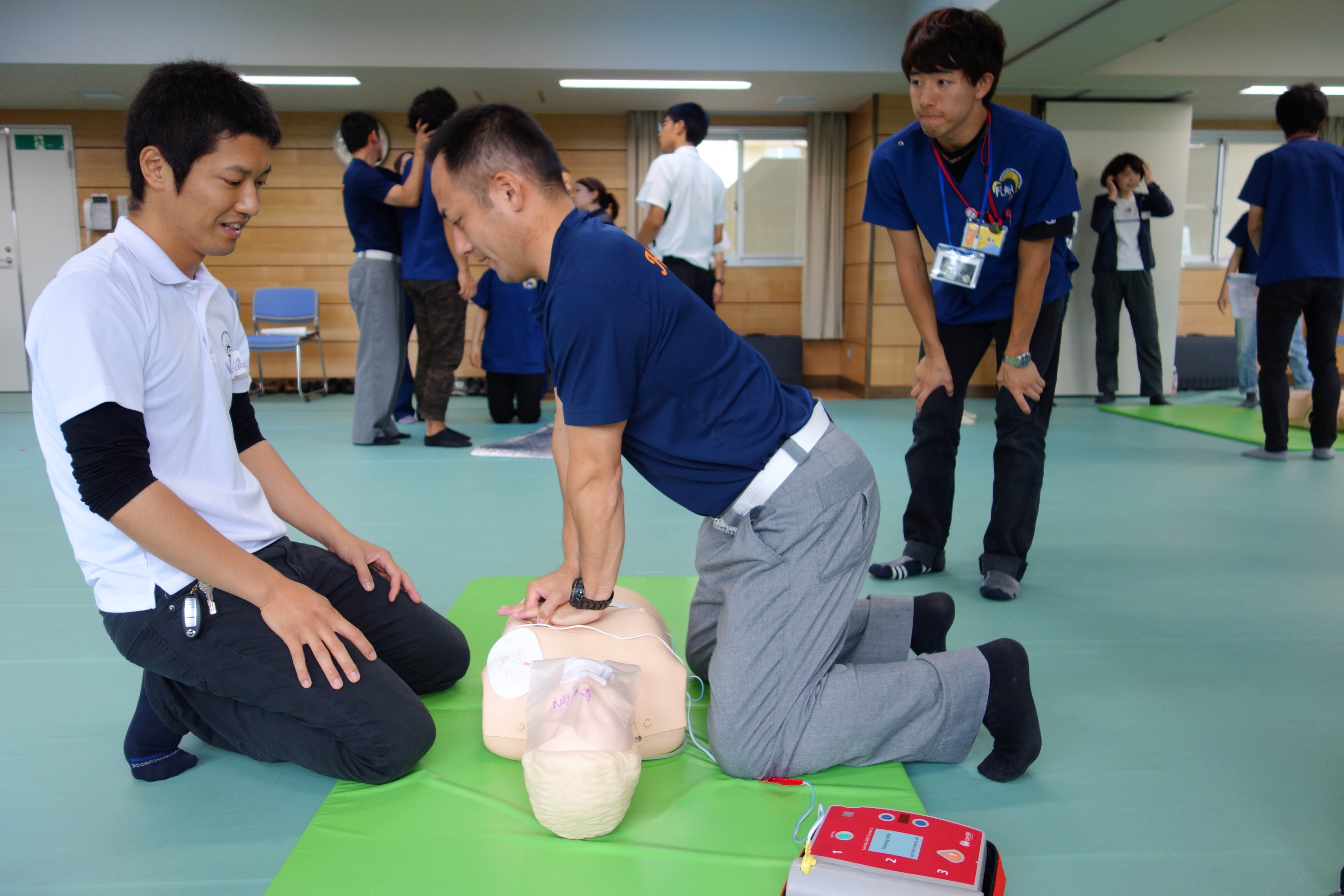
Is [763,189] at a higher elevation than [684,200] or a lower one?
higher

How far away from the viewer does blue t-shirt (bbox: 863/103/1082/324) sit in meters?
2.11

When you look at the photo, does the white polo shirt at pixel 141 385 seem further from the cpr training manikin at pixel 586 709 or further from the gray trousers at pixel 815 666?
the gray trousers at pixel 815 666

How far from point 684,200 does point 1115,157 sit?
3834mm

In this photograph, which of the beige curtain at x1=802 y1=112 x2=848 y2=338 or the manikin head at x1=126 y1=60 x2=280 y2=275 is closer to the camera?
the manikin head at x1=126 y1=60 x2=280 y2=275

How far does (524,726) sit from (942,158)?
5.48ft

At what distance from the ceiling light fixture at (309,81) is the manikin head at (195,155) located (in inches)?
213

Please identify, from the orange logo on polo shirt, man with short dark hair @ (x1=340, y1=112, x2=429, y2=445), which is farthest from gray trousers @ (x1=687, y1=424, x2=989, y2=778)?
man with short dark hair @ (x1=340, y1=112, x2=429, y2=445)

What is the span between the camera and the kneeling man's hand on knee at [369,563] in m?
1.61

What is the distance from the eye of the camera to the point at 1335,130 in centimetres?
776

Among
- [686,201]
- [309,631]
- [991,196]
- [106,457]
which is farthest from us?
[686,201]

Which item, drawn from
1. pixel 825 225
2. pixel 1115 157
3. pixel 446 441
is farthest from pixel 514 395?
pixel 1115 157

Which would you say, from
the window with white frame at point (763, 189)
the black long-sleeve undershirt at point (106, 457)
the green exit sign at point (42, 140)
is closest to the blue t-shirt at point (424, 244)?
the black long-sleeve undershirt at point (106, 457)

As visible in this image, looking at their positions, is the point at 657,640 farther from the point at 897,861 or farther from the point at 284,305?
the point at 284,305

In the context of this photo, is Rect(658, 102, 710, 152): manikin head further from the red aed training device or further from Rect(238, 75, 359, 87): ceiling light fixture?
the red aed training device
